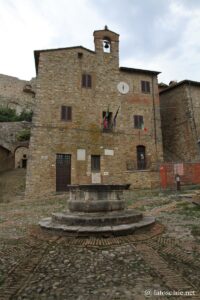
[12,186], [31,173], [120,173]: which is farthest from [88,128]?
[12,186]

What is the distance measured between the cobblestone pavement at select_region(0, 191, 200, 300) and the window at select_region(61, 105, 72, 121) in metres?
12.2

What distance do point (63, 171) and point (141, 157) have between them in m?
7.26

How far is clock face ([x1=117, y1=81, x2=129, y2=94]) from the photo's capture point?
1928 centimetres

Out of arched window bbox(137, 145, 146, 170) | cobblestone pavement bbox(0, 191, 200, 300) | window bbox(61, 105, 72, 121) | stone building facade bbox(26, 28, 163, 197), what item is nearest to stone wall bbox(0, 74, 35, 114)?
stone building facade bbox(26, 28, 163, 197)

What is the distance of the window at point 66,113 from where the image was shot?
54.9 feet

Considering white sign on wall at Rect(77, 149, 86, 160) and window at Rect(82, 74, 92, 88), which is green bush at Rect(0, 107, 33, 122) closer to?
window at Rect(82, 74, 92, 88)

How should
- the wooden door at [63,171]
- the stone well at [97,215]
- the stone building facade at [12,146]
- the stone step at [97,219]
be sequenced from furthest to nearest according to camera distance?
the stone building facade at [12,146] < the wooden door at [63,171] < the stone step at [97,219] < the stone well at [97,215]

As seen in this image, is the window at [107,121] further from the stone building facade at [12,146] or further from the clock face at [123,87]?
the stone building facade at [12,146]

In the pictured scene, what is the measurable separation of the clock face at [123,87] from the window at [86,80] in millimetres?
2621

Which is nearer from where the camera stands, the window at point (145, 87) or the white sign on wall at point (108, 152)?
the white sign on wall at point (108, 152)

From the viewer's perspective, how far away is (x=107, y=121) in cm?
1823

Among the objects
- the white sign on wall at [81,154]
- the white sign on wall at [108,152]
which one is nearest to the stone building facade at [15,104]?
the white sign on wall at [81,154]

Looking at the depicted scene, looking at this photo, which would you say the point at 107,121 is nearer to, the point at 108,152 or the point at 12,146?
the point at 108,152

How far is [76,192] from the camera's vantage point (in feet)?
21.0
